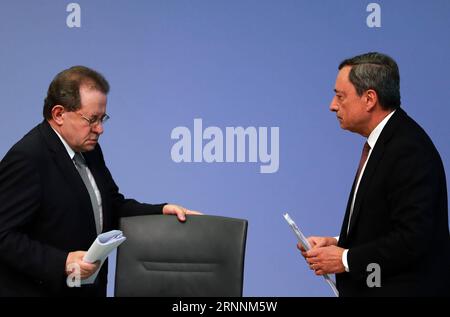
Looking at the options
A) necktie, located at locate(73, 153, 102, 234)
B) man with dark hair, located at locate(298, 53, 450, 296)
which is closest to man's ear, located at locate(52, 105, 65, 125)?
necktie, located at locate(73, 153, 102, 234)

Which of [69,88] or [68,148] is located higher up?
[69,88]

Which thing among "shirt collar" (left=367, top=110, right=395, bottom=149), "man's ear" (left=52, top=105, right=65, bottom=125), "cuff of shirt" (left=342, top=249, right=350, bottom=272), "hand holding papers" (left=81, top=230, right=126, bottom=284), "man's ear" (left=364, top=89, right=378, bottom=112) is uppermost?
"man's ear" (left=364, top=89, right=378, bottom=112)

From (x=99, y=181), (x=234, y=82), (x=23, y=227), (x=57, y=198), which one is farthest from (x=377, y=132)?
(x=234, y=82)

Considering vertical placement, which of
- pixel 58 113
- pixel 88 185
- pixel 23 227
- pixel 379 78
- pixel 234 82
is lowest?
pixel 23 227

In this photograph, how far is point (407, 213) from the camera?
2.35 meters

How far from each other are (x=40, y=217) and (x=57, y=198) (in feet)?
0.26

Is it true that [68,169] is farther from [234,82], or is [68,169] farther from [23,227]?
[234,82]

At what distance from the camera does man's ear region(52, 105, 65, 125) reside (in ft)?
8.27

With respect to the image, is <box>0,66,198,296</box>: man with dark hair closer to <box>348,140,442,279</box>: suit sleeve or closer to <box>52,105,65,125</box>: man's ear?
<box>52,105,65,125</box>: man's ear

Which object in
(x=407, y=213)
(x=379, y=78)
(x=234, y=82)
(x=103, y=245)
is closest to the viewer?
(x=103, y=245)

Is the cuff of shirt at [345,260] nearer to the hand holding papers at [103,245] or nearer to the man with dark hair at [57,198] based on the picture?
the man with dark hair at [57,198]

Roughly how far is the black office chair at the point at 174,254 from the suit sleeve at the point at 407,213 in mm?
471

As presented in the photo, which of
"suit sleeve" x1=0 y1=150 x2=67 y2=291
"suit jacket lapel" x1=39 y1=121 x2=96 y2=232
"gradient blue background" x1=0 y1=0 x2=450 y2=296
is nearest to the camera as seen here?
"suit sleeve" x1=0 y1=150 x2=67 y2=291

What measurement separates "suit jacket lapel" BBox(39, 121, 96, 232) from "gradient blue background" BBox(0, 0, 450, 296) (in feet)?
4.82
